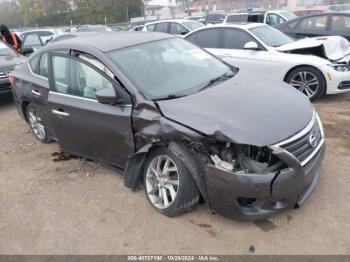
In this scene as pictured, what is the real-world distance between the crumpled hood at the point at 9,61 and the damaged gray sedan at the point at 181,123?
138 inches

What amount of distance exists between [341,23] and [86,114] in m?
7.49

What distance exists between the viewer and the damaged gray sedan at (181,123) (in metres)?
2.90

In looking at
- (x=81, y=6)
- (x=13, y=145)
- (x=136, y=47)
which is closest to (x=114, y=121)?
(x=136, y=47)

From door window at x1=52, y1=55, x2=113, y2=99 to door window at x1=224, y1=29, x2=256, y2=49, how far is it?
404 cm

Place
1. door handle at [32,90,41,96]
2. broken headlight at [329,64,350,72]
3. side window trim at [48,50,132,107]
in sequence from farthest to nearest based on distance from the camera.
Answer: broken headlight at [329,64,350,72]
door handle at [32,90,41,96]
side window trim at [48,50,132,107]

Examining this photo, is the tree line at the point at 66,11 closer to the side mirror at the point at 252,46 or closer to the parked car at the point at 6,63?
the parked car at the point at 6,63

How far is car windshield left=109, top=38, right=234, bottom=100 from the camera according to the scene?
11.7ft

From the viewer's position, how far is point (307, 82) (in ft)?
21.2

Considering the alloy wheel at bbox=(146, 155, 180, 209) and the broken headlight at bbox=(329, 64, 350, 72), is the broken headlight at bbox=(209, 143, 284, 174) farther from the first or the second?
the broken headlight at bbox=(329, 64, 350, 72)

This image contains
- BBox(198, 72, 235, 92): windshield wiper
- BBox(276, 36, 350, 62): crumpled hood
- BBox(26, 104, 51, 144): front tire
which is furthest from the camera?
BBox(276, 36, 350, 62): crumpled hood

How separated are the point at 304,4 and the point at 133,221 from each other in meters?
50.1

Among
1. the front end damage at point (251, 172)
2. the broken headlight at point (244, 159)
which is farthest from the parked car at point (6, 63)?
the broken headlight at point (244, 159)

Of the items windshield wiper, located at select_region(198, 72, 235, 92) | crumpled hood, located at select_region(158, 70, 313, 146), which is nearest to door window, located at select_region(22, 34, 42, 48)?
windshield wiper, located at select_region(198, 72, 235, 92)

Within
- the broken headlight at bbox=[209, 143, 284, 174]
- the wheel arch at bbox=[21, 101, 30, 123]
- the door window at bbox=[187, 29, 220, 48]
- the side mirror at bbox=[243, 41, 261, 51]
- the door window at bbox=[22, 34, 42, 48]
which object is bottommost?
the wheel arch at bbox=[21, 101, 30, 123]
